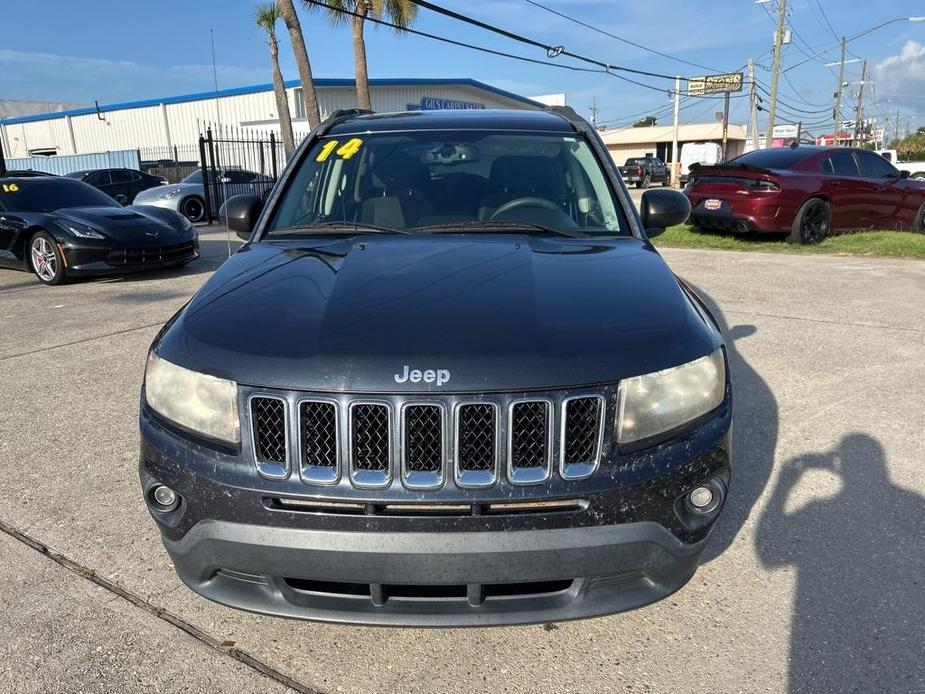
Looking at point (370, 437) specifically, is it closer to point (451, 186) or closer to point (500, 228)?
point (500, 228)

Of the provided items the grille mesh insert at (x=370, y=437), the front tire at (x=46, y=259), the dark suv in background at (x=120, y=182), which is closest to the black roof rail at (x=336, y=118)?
the grille mesh insert at (x=370, y=437)

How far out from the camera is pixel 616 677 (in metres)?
2.16

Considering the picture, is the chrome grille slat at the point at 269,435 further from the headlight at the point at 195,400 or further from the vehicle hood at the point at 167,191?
the vehicle hood at the point at 167,191

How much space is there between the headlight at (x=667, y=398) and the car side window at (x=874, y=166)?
11625 mm

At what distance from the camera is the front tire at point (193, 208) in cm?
1669

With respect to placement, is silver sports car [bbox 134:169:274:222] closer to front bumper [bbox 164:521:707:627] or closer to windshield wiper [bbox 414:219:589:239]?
windshield wiper [bbox 414:219:589:239]

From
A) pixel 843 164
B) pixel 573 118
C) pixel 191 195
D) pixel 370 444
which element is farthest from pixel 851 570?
pixel 191 195

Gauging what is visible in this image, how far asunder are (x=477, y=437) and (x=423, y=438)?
0.14 m

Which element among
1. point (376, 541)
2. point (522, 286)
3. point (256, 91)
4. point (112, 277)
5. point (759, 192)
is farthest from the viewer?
point (256, 91)

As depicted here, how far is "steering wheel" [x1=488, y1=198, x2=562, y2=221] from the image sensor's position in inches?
127

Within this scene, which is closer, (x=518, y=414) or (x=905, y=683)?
(x=518, y=414)

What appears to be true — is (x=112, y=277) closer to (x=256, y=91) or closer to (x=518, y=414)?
(x=518, y=414)

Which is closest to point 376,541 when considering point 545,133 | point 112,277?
point 545,133

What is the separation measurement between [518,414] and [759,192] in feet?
33.8
